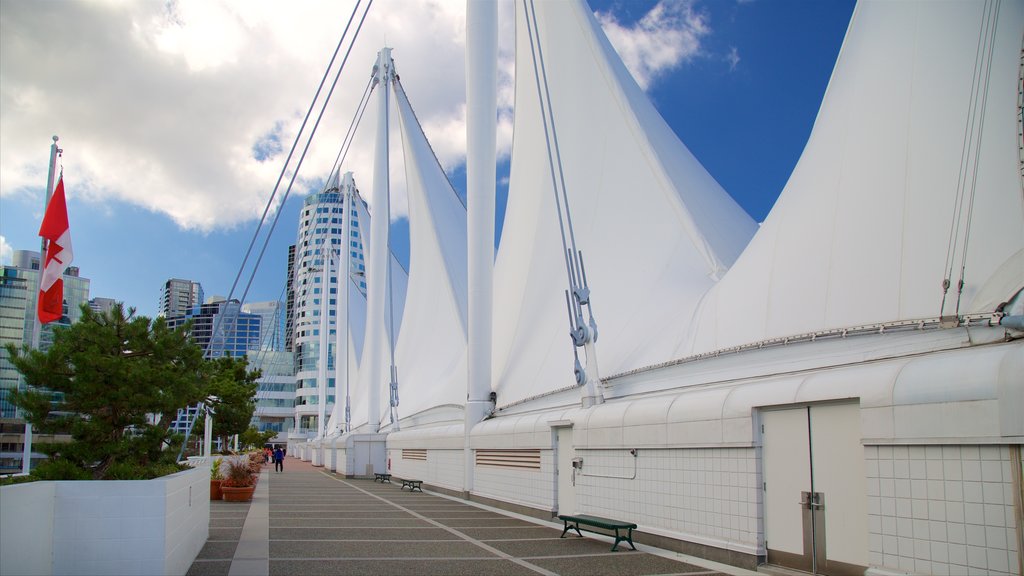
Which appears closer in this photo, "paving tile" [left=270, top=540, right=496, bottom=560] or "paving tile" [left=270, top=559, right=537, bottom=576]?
"paving tile" [left=270, top=559, right=537, bottom=576]

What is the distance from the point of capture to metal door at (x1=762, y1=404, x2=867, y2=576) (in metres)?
7.71

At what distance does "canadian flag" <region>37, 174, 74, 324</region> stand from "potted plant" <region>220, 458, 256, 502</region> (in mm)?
9473

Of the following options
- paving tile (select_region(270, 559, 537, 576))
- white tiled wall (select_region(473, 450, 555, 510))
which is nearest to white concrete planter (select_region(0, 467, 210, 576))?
paving tile (select_region(270, 559, 537, 576))

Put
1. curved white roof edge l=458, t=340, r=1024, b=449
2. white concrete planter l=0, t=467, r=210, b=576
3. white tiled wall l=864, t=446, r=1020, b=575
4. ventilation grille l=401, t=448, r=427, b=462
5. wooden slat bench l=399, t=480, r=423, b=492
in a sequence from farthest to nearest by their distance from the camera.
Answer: ventilation grille l=401, t=448, r=427, b=462, wooden slat bench l=399, t=480, r=423, b=492, white concrete planter l=0, t=467, r=210, b=576, curved white roof edge l=458, t=340, r=1024, b=449, white tiled wall l=864, t=446, r=1020, b=575

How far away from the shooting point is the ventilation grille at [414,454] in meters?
24.4

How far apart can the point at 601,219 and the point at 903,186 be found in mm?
9090

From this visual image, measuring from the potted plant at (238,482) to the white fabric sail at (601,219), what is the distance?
6462 mm

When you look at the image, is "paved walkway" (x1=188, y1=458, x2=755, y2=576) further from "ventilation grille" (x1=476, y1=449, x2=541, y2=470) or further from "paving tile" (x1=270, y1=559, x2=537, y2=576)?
"ventilation grille" (x1=476, y1=449, x2=541, y2=470)

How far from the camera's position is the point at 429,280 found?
3550cm

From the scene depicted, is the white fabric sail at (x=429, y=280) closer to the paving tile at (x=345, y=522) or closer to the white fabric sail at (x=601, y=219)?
the white fabric sail at (x=601, y=219)

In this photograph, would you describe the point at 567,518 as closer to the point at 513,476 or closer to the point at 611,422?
the point at 611,422

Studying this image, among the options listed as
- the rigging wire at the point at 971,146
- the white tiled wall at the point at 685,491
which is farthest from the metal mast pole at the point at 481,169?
the rigging wire at the point at 971,146

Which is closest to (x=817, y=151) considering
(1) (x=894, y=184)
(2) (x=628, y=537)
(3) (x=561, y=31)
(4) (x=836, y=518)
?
(1) (x=894, y=184)

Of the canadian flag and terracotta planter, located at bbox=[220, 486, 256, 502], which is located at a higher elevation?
the canadian flag
